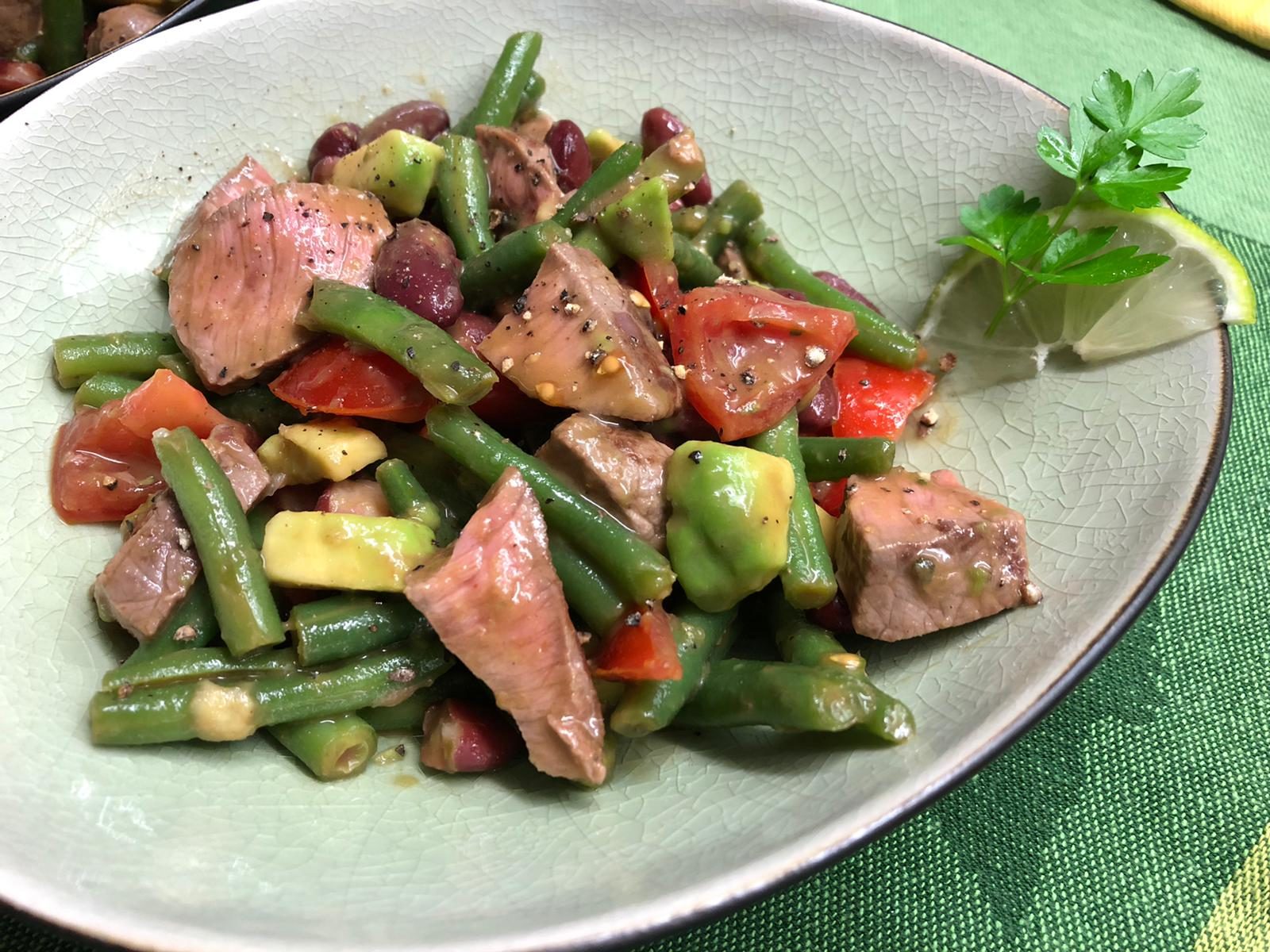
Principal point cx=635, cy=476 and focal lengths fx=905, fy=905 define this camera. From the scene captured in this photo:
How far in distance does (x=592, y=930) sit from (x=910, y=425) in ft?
6.68

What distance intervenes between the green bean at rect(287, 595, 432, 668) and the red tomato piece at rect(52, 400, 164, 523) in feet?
2.37

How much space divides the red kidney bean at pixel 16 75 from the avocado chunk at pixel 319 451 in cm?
204

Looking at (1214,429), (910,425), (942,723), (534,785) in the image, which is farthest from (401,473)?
(1214,429)

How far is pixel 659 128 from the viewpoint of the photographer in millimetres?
3336

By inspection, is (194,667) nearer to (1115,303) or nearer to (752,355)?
(752,355)

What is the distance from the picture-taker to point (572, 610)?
8.05ft

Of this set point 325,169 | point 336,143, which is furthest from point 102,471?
point 336,143

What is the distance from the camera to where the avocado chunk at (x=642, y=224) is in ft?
9.01

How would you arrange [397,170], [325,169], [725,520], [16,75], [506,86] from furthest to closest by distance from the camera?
[16,75] → [506,86] → [325,169] → [397,170] → [725,520]

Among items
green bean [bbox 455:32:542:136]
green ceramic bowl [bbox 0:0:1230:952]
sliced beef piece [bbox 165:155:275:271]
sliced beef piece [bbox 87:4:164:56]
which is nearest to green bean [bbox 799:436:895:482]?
green ceramic bowl [bbox 0:0:1230:952]

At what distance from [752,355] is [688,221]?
81 cm

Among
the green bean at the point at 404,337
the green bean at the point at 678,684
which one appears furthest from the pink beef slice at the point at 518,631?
the green bean at the point at 404,337

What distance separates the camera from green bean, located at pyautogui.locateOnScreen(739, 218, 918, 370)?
3043mm

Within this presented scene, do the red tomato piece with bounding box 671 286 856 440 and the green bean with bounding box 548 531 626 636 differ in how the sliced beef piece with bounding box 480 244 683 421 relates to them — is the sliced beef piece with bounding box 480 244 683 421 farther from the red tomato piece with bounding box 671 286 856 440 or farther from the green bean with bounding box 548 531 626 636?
the green bean with bounding box 548 531 626 636
